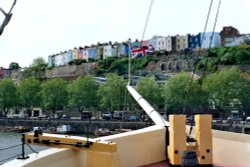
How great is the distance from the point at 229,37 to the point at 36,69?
49.3 metres

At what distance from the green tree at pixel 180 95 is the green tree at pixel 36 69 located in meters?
64.1

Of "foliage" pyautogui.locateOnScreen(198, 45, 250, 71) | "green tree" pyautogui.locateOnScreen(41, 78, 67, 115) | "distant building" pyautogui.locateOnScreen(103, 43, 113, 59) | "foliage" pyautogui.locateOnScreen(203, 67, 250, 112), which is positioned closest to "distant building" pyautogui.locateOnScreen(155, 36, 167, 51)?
"distant building" pyautogui.locateOnScreen(103, 43, 113, 59)

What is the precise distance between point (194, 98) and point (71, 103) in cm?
2283

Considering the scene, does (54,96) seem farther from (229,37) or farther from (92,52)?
(92,52)

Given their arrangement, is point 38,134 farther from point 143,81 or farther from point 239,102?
point 143,81

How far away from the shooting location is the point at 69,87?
83.2 metres

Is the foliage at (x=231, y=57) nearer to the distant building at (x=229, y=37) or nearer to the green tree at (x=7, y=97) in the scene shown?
the distant building at (x=229, y=37)

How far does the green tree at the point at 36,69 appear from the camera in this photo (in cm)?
13200

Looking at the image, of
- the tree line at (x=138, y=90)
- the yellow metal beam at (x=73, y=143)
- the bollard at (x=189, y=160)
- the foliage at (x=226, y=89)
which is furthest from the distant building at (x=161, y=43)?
the yellow metal beam at (x=73, y=143)

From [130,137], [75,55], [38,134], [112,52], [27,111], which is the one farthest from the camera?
[75,55]

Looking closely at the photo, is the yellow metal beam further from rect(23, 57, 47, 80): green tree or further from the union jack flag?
rect(23, 57, 47, 80): green tree

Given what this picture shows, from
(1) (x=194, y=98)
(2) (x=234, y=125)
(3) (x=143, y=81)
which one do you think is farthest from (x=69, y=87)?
(2) (x=234, y=125)

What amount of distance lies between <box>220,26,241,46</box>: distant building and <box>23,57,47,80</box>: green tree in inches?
1699

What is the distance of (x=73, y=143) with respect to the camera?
20.5 ft
